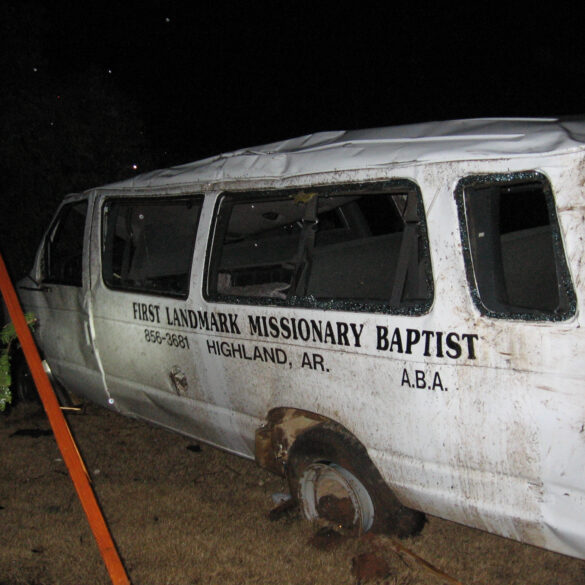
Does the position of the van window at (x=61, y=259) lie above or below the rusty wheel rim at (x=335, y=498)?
above

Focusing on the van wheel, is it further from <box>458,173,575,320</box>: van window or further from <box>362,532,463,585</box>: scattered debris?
<box>458,173,575,320</box>: van window

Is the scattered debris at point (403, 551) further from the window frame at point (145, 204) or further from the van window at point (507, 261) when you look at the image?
the window frame at point (145, 204)

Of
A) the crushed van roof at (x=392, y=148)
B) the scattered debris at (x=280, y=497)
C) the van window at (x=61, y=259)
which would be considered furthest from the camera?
the van window at (x=61, y=259)

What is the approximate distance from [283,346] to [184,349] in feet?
2.82

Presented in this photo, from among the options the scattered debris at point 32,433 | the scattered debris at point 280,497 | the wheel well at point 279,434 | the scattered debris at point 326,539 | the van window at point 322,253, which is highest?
the van window at point 322,253

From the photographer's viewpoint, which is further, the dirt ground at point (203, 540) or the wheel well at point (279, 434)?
the wheel well at point (279, 434)

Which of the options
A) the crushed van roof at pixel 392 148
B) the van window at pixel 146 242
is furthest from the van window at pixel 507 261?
the van window at pixel 146 242

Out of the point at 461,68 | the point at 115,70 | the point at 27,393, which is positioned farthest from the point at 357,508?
the point at 461,68

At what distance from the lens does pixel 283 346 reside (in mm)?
3258

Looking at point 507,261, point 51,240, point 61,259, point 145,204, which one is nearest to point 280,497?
point 507,261

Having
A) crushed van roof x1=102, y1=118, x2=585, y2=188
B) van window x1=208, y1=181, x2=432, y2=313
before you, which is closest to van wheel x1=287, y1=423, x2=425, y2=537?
van window x1=208, y1=181, x2=432, y2=313

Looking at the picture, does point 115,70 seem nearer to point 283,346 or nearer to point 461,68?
point 461,68

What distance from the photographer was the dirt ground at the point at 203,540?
124 inches

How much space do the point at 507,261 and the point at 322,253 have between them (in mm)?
1108
